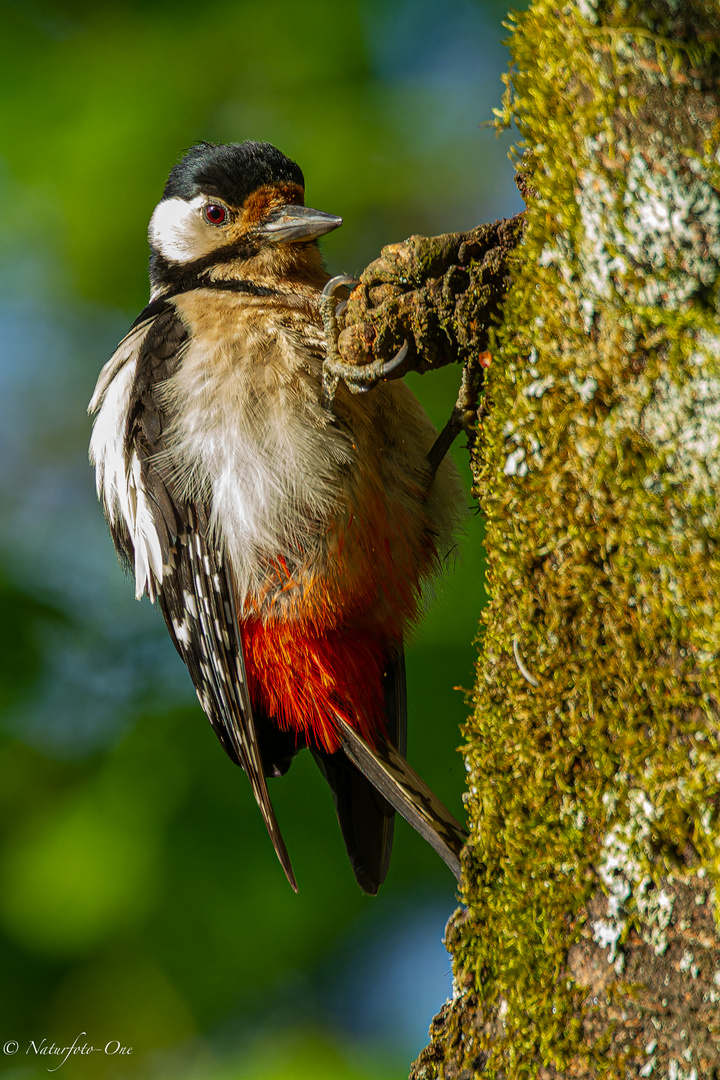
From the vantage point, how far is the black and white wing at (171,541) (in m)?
2.48

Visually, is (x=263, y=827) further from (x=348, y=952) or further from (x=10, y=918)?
(x=10, y=918)

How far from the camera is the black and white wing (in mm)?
2482

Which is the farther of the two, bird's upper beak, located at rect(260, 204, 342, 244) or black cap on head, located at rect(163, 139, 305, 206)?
black cap on head, located at rect(163, 139, 305, 206)

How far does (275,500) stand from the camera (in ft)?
7.61

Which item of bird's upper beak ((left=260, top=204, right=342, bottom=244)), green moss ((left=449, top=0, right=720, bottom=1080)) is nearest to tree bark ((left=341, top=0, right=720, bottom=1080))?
green moss ((left=449, top=0, right=720, bottom=1080))

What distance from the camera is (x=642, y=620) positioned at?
1.28 m

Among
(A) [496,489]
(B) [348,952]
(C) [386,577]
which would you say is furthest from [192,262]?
(B) [348,952]

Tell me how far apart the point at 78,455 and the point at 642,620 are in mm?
3107

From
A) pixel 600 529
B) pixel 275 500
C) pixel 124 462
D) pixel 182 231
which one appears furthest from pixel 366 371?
pixel 182 231

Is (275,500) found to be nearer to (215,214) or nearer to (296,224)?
(296,224)

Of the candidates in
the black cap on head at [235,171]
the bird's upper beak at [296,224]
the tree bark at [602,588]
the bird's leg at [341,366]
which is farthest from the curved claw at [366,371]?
the black cap on head at [235,171]

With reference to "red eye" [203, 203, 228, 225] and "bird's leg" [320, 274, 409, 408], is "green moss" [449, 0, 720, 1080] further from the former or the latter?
"red eye" [203, 203, 228, 225]

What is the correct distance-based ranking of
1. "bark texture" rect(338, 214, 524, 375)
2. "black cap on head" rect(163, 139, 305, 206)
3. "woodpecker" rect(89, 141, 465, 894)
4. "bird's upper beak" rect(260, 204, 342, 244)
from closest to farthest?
"bark texture" rect(338, 214, 524, 375)
"woodpecker" rect(89, 141, 465, 894)
"bird's upper beak" rect(260, 204, 342, 244)
"black cap on head" rect(163, 139, 305, 206)

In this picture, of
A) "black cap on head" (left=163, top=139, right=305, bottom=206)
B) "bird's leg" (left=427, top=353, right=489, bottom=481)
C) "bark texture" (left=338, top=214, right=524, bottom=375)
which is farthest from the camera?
"black cap on head" (left=163, top=139, right=305, bottom=206)
